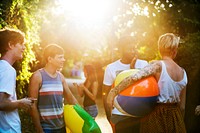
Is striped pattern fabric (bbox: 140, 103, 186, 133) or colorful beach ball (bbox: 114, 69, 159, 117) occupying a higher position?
colorful beach ball (bbox: 114, 69, 159, 117)

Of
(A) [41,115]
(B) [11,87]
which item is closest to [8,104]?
(B) [11,87]

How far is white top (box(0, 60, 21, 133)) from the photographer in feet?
11.0

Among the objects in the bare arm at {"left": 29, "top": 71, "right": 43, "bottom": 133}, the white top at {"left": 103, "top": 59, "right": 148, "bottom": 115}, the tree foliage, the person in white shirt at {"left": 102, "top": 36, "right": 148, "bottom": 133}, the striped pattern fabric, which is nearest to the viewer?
the striped pattern fabric

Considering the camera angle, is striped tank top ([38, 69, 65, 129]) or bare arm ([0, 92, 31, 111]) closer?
bare arm ([0, 92, 31, 111])

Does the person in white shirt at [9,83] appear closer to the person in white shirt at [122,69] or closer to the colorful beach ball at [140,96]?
the colorful beach ball at [140,96]

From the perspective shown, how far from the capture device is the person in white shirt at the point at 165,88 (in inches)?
154

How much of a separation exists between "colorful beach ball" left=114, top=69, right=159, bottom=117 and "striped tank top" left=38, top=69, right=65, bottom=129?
80cm

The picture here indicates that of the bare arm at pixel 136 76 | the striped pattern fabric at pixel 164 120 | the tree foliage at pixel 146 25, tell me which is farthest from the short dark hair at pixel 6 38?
the tree foliage at pixel 146 25

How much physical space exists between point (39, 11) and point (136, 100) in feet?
19.5

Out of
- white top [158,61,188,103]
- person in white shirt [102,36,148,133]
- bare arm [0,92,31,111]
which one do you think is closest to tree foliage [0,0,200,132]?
person in white shirt [102,36,148,133]

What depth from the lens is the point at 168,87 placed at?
12.8 ft

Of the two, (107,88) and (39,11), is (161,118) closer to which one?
(107,88)

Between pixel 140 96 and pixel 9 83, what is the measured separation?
1.36 metres

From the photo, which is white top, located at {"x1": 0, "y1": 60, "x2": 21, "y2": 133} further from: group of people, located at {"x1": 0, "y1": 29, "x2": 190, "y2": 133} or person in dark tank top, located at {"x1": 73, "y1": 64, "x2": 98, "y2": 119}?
person in dark tank top, located at {"x1": 73, "y1": 64, "x2": 98, "y2": 119}
